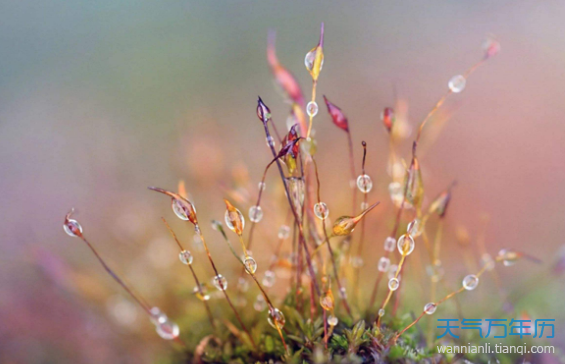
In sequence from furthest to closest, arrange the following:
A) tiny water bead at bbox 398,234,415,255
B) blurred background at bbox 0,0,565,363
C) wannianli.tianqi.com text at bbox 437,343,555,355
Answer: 1. blurred background at bbox 0,0,565,363
2. wannianli.tianqi.com text at bbox 437,343,555,355
3. tiny water bead at bbox 398,234,415,255

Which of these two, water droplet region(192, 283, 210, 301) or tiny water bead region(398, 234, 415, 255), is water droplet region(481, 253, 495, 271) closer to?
tiny water bead region(398, 234, 415, 255)

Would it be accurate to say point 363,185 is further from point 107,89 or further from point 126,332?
point 107,89

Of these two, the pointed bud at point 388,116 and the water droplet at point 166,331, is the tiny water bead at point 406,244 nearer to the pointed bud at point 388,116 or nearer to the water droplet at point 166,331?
the pointed bud at point 388,116

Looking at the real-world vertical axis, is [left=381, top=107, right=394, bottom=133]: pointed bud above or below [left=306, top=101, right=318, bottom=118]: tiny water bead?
above

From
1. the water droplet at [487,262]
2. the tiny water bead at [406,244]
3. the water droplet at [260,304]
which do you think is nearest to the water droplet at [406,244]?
the tiny water bead at [406,244]

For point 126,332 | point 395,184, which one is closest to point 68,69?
point 126,332

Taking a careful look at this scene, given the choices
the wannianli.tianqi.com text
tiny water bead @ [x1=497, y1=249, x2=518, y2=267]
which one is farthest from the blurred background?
tiny water bead @ [x1=497, y1=249, x2=518, y2=267]

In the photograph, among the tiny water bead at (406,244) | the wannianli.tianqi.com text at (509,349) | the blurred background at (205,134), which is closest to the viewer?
the tiny water bead at (406,244)

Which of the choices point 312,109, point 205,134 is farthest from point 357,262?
point 205,134
